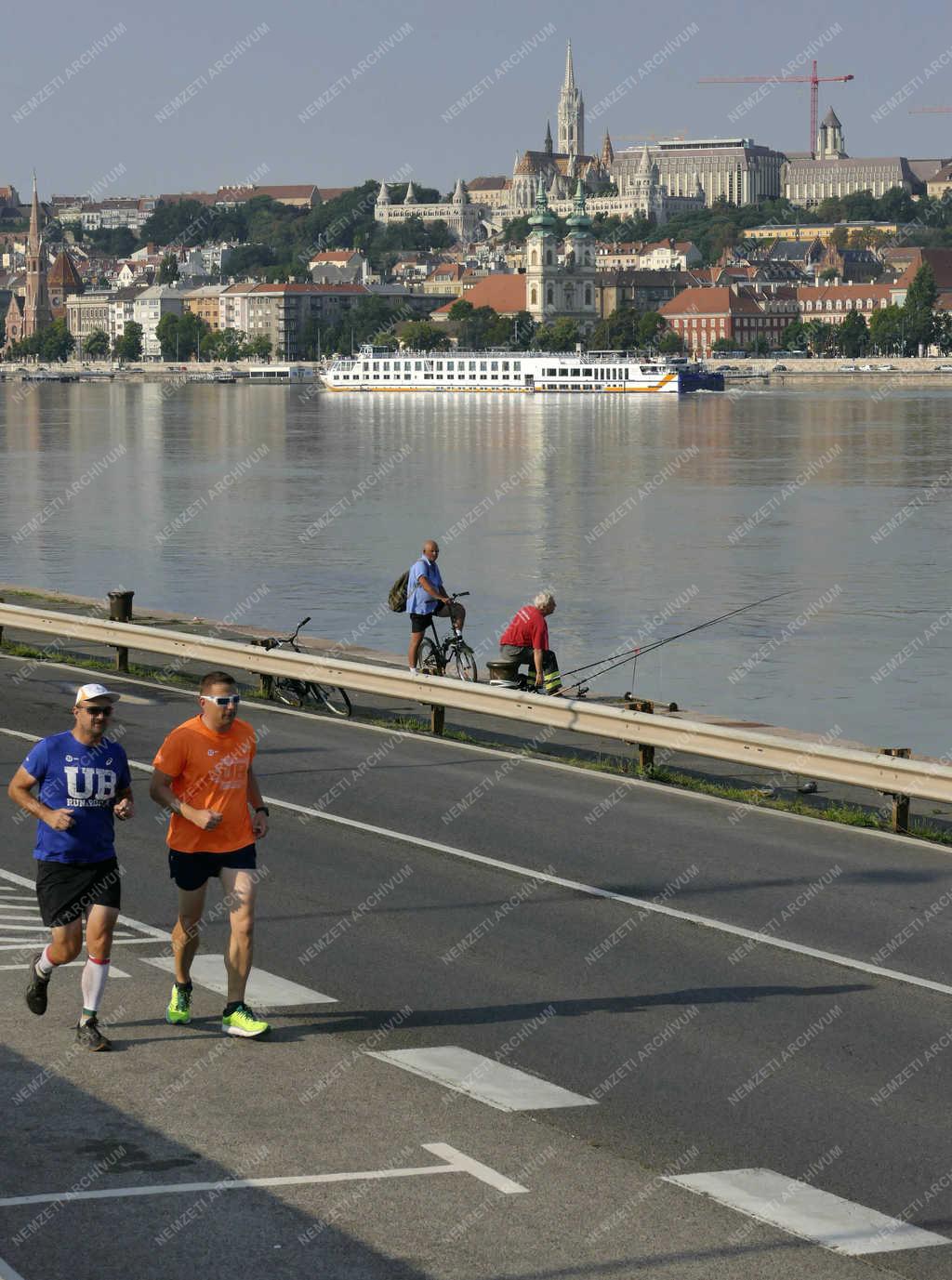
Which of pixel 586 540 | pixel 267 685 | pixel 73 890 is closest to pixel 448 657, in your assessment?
pixel 267 685

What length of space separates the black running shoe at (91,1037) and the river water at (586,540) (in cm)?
1565

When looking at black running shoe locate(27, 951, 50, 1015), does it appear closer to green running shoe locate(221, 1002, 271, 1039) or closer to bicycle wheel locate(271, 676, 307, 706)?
green running shoe locate(221, 1002, 271, 1039)

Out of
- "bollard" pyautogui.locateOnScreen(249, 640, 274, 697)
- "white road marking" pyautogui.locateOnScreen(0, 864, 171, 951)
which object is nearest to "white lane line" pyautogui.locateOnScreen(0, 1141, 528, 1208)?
"white road marking" pyautogui.locateOnScreen(0, 864, 171, 951)

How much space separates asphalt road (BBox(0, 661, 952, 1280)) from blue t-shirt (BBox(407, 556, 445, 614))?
722 centimetres

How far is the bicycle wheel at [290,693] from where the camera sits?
67.3 feet

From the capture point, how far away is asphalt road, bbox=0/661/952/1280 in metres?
7.23

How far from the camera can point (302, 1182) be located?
25.1 ft

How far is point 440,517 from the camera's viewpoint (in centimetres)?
6244

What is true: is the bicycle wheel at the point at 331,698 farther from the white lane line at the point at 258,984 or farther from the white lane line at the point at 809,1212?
the white lane line at the point at 809,1212

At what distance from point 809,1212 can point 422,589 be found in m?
15.0

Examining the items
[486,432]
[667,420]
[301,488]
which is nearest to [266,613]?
[301,488]

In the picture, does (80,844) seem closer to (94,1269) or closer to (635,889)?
(94,1269)

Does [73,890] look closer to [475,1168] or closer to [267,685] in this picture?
[475,1168]

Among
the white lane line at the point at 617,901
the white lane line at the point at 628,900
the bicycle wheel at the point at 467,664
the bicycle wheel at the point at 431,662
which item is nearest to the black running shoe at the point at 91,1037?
the white lane line at the point at 617,901
